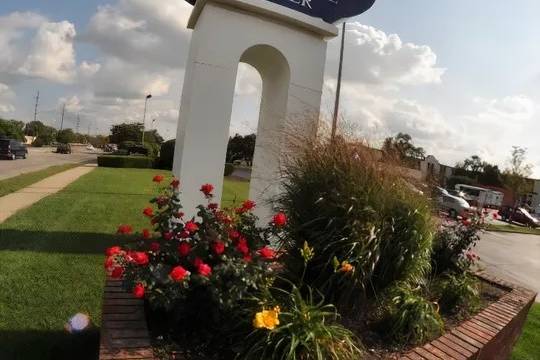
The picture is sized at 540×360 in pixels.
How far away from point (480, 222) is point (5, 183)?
1261 cm

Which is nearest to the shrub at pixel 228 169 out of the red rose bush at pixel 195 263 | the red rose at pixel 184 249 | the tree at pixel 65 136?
the red rose bush at pixel 195 263

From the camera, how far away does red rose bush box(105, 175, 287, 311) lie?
2488 millimetres

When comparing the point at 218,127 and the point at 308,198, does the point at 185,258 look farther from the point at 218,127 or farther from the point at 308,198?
the point at 218,127

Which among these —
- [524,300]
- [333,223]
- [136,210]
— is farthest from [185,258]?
[136,210]

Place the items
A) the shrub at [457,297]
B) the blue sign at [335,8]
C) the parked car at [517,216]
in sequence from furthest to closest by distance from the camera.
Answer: the parked car at [517,216], the blue sign at [335,8], the shrub at [457,297]

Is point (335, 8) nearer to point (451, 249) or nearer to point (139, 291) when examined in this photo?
point (451, 249)

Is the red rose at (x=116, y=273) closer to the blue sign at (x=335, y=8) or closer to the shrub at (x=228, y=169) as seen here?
the blue sign at (x=335, y=8)

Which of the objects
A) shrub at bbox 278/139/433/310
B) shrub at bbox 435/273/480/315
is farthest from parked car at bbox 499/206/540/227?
shrub at bbox 278/139/433/310

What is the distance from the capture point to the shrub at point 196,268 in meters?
2.49

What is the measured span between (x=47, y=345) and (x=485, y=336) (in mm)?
3172

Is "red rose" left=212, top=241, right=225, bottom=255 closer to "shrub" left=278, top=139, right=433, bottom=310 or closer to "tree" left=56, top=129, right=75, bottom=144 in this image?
"shrub" left=278, top=139, right=433, bottom=310

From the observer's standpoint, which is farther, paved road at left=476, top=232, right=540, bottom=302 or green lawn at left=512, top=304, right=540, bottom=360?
paved road at left=476, top=232, right=540, bottom=302

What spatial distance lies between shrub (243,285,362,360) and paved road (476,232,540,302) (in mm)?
6328

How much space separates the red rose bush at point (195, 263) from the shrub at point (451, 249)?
7.70 feet
